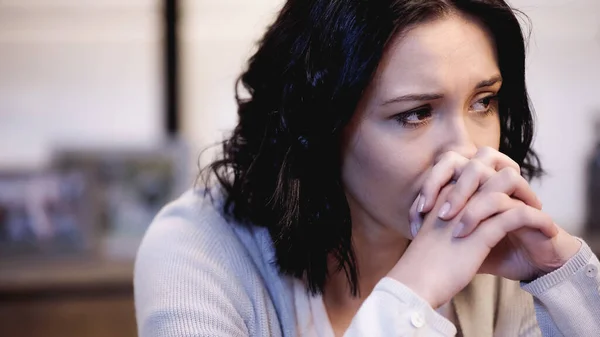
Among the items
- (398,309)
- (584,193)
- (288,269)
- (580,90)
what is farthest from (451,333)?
(580,90)

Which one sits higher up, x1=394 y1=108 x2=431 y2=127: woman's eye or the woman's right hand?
x1=394 y1=108 x2=431 y2=127: woman's eye

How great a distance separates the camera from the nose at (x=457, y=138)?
1.03 m

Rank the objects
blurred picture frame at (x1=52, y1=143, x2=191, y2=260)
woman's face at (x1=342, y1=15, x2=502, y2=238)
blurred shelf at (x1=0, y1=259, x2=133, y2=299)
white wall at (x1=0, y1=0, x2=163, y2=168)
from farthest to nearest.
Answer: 1. white wall at (x1=0, y1=0, x2=163, y2=168)
2. blurred picture frame at (x1=52, y1=143, x2=191, y2=260)
3. blurred shelf at (x1=0, y1=259, x2=133, y2=299)
4. woman's face at (x1=342, y1=15, x2=502, y2=238)

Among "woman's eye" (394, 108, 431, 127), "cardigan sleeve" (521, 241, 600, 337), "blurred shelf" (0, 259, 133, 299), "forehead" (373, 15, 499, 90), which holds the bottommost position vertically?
"blurred shelf" (0, 259, 133, 299)

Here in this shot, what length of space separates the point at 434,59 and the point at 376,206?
0.24 m

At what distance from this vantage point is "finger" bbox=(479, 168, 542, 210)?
969 millimetres

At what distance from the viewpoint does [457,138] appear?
1.03m

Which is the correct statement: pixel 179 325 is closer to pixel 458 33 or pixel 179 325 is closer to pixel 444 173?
pixel 444 173

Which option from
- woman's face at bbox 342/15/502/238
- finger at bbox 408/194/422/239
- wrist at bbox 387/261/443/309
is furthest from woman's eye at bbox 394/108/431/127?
wrist at bbox 387/261/443/309

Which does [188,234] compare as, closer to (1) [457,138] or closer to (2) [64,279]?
(1) [457,138]

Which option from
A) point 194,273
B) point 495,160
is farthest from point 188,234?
point 495,160

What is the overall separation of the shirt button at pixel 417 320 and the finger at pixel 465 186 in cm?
14

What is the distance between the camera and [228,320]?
1.07m

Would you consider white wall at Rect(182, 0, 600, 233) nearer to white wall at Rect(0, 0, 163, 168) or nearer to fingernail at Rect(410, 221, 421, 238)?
white wall at Rect(0, 0, 163, 168)
